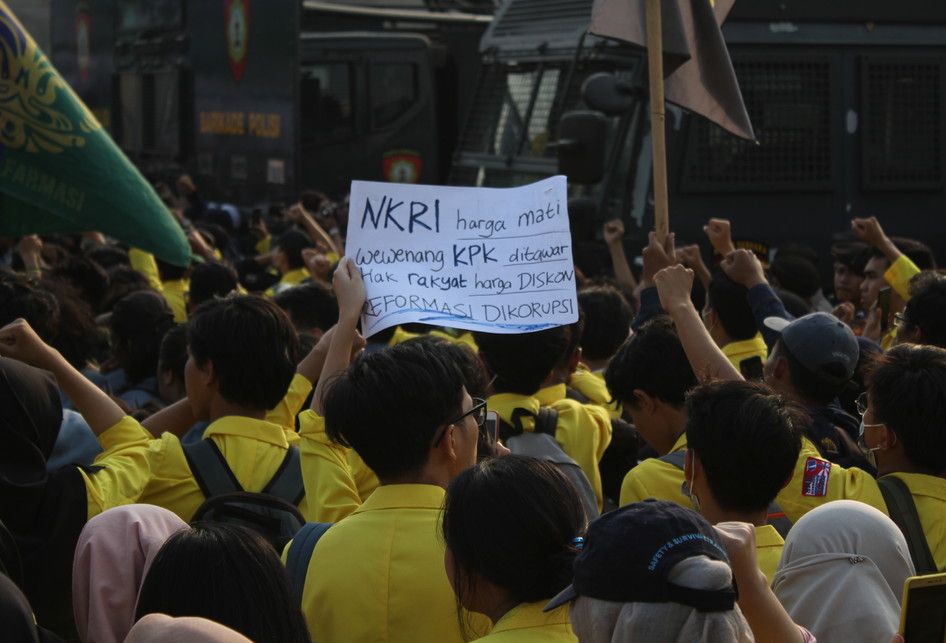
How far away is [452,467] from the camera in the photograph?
301cm

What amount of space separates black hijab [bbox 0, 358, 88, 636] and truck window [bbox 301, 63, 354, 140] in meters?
12.1

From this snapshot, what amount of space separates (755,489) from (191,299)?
455 cm

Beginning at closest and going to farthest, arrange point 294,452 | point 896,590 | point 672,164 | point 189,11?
point 896,590 → point 294,452 → point 672,164 → point 189,11

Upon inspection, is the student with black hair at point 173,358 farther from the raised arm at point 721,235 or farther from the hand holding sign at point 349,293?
the raised arm at point 721,235

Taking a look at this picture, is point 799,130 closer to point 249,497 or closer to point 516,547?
point 249,497

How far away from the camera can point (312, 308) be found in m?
6.15

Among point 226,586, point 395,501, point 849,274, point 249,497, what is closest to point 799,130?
point 849,274

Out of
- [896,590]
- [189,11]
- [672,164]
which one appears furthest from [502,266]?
[189,11]

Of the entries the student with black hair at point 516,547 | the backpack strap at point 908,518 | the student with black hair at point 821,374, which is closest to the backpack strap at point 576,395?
the student with black hair at point 821,374

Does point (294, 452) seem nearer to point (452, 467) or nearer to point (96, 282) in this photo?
point (452, 467)

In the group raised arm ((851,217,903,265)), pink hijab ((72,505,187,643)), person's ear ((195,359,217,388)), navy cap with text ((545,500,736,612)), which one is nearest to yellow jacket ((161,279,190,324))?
raised arm ((851,217,903,265))

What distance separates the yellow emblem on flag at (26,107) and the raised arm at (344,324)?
229cm

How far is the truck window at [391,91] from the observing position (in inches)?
597

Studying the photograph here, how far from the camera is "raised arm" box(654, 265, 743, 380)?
3789mm
